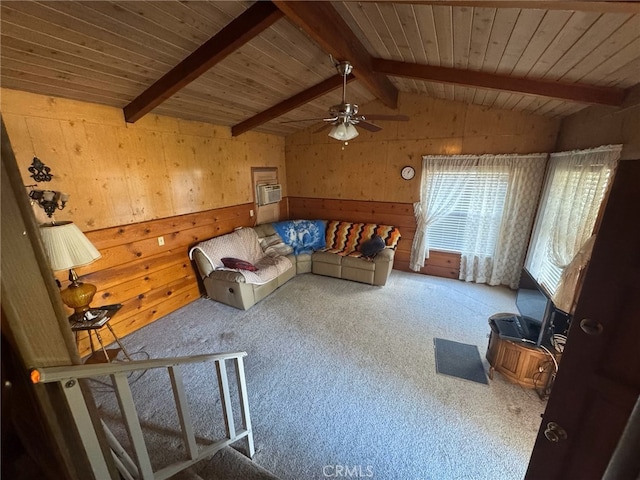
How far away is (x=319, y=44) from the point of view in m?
2.17

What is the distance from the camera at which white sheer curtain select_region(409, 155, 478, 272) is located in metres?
3.93

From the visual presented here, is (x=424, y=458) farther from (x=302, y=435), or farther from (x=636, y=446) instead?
(x=636, y=446)

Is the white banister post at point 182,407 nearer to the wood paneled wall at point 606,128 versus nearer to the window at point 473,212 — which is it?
the wood paneled wall at point 606,128

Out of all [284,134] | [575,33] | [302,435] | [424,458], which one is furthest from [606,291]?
[284,134]

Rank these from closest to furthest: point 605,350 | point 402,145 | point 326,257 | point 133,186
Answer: point 605,350 < point 133,186 < point 402,145 < point 326,257

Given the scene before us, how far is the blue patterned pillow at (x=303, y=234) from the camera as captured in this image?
4695 mm

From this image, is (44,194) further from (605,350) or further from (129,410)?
(605,350)

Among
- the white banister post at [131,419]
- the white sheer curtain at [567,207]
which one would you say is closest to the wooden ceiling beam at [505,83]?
the white sheer curtain at [567,207]

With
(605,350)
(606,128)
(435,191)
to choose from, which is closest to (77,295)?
(605,350)

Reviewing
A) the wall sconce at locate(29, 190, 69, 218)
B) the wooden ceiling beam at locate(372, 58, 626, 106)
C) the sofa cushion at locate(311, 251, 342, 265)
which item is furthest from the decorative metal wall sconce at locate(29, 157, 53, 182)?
the sofa cushion at locate(311, 251, 342, 265)

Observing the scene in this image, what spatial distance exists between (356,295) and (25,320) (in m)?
3.57

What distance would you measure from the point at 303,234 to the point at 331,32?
3188 mm

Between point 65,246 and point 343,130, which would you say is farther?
point 343,130

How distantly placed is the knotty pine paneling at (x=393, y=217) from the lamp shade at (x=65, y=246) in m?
3.76
